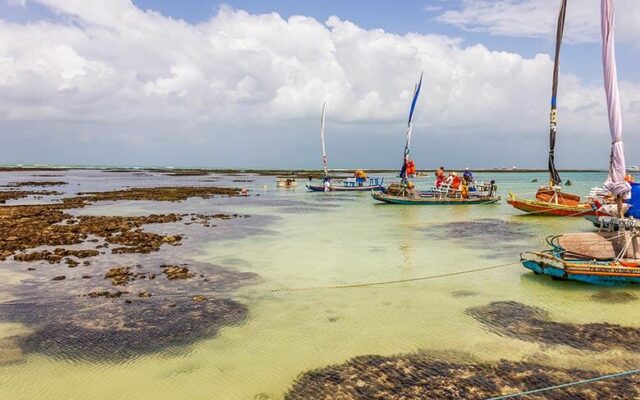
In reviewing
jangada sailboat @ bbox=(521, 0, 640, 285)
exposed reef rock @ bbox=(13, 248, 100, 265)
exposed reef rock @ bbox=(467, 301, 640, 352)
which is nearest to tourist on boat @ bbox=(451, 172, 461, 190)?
jangada sailboat @ bbox=(521, 0, 640, 285)

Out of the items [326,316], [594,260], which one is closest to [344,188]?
[594,260]

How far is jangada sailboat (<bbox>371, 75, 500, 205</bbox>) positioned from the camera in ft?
122

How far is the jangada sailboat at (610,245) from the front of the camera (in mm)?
11930

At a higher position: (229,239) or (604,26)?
(604,26)

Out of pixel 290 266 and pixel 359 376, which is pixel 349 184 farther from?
pixel 359 376

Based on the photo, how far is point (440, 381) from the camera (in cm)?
731

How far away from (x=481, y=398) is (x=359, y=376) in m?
1.97

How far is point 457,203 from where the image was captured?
38.2 m

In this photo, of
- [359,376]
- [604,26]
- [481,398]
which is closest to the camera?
[481,398]

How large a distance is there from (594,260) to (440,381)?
27.2 feet

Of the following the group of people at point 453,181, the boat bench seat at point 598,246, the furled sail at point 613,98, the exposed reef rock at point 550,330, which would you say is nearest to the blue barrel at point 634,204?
the boat bench seat at point 598,246

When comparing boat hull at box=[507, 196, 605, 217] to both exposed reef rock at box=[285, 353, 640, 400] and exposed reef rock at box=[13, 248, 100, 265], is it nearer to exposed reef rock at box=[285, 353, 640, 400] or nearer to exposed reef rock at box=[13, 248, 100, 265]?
exposed reef rock at box=[285, 353, 640, 400]

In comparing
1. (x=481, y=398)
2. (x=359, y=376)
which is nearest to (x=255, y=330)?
(x=359, y=376)

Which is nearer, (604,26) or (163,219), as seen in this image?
(604,26)
